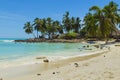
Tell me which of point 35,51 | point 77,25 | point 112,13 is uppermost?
point 112,13

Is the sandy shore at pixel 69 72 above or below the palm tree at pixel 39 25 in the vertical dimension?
below

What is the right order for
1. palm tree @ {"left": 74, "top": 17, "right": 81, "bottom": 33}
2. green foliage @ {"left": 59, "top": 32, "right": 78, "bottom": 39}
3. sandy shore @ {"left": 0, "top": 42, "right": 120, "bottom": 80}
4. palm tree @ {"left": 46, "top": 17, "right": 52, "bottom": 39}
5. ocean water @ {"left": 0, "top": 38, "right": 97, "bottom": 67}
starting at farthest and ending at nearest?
palm tree @ {"left": 46, "top": 17, "right": 52, "bottom": 39}, palm tree @ {"left": 74, "top": 17, "right": 81, "bottom": 33}, green foliage @ {"left": 59, "top": 32, "right": 78, "bottom": 39}, ocean water @ {"left": 0, "top": 38, "right": 97, "bottom": 67}, sandy shore @ {"left": 0, "top": 42, "right": 120, "bottom": 80}

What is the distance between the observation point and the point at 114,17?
49906mm

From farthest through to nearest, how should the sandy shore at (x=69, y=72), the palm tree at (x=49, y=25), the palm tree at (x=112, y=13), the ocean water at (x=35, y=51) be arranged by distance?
the palm tree at (x=49, y=25) → the palm tree at (x=112, y=13) → the ocean water at (x=35, y=51) → the sandy shore at (x=69, y=72)

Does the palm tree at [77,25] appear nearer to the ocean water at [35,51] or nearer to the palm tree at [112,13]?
the palm tree at [112,13]

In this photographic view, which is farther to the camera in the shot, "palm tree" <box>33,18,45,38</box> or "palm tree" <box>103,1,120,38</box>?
"palm tree" <box>33,18,45,38</box>

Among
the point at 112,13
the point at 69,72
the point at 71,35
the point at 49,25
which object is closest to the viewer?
the point at 69,72

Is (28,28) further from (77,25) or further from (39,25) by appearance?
(77,25)

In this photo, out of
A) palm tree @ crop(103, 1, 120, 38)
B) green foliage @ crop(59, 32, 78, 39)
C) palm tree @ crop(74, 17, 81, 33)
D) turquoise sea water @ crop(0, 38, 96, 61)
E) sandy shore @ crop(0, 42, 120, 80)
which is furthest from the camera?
palm tree @ crop(74, 17, 81, 33)

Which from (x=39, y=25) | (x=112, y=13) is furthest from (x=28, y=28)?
(x=112, y=13)

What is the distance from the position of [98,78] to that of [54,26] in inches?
2827

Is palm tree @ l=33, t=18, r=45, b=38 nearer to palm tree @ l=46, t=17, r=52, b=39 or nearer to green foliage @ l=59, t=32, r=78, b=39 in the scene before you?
palm tree @ l=46, t=17, r=52, b=39

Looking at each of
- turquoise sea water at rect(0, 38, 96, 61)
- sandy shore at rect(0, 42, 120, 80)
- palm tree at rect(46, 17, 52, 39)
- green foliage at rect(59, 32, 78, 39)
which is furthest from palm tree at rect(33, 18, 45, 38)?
sandy shore at rect(0, 42, 120, 80)

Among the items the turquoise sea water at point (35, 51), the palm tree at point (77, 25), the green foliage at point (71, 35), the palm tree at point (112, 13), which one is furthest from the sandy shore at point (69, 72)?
the palm tree at point (77, 25)
